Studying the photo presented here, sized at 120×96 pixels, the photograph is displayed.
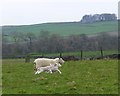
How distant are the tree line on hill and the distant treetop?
27873mm

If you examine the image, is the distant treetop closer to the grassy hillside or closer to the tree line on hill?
the grassy hillside

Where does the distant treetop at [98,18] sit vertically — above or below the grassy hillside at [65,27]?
above

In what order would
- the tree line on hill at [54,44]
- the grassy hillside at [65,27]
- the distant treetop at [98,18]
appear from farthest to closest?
the distant treetop at [98,18] → the grassy hillside at [65,27] → the tree line on hill at [54,44]

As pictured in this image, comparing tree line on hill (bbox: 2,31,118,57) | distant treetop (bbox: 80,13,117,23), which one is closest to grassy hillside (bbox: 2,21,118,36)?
distant treetop (bbox: 80,13,117,23)

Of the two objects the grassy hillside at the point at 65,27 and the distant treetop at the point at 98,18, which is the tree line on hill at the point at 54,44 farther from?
the distant treetop at the point at 98,18

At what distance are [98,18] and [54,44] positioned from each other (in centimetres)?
3862

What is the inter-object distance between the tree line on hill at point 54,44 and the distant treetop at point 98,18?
2787 cm

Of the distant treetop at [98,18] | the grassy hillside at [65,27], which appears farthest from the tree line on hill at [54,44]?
the distant treetop at [98,18]

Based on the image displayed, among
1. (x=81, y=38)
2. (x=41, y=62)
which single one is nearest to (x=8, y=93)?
(x=41, y=62)

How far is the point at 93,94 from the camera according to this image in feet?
36.2

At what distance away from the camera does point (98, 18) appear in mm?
83625

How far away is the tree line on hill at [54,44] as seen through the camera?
4616 centimetres

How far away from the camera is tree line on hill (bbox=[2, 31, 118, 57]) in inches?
1817

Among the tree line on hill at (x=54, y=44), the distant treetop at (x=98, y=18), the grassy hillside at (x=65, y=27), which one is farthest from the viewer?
the distant treetop at (x=98, y=18)
